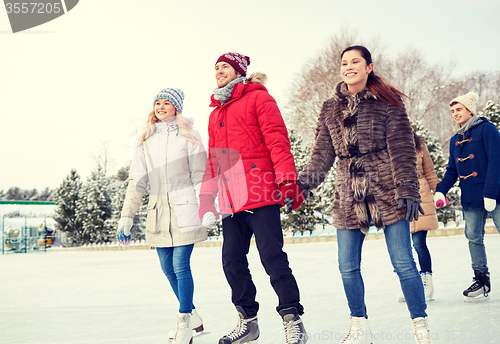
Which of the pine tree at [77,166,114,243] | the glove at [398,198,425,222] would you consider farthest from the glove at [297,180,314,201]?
the pine tree at [77,166,114,243]

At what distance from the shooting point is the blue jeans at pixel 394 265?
2.22 meters

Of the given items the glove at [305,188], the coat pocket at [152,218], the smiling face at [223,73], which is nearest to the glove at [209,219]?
the coat pocket at [152,218]

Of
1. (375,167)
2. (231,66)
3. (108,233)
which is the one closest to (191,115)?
(231,66)

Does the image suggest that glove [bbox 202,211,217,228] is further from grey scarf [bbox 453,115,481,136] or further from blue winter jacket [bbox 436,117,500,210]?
grey scarf [bbox 453,115,481,136]

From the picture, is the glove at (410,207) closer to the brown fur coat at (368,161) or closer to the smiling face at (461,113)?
the brown fur coat at (368,161)

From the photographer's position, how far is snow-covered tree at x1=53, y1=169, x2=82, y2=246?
25.0 meters

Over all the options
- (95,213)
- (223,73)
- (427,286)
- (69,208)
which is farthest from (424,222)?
(69,208)

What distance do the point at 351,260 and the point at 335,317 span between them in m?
0.99

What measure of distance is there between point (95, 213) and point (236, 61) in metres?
22.8

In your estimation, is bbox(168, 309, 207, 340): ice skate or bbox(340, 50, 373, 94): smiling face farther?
bbox(168, 309, 207, 340): ice skate

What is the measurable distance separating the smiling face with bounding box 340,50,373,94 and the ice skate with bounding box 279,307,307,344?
1315 millimetres

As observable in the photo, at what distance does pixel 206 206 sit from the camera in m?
2.73

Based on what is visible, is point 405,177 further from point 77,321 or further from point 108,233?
point 108,233

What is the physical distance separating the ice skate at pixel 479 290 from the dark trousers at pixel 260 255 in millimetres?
1759
